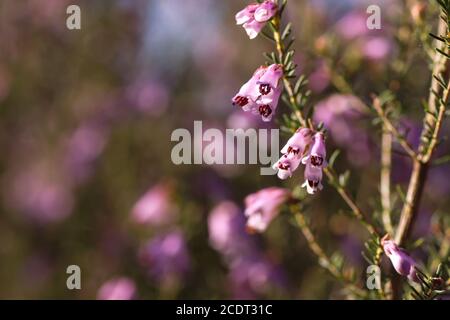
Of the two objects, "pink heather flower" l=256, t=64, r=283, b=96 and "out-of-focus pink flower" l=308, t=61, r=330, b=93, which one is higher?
"out-of-focus pink flower" l=308, t=61, r=330, b=93

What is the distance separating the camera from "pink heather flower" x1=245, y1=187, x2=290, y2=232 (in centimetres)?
211

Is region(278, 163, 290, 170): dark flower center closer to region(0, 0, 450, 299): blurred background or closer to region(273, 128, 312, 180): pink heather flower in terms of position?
region(273, 128, 312, 180): pink heather flower

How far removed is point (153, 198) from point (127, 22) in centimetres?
179

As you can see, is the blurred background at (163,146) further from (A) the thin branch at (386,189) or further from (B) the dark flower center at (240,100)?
(B) the dark flower center at (240,100)

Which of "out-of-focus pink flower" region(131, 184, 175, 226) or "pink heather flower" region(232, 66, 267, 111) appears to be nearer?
"pink heather flower" region(232, 66, 267, 111)

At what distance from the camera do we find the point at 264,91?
5.32ft

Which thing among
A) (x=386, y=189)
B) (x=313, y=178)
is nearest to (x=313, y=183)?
(x=313, y=178)

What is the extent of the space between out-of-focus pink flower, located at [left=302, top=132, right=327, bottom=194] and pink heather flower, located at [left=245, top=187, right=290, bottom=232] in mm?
527

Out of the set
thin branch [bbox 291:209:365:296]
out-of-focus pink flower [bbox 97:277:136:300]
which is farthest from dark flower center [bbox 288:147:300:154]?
out-of-focus pink flower [bbox 97:277:136:300]

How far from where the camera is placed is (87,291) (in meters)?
4.26

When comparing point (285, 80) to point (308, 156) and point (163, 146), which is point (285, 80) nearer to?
point (308, 156)

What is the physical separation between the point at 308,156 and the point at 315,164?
0.02 m
